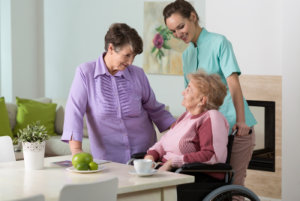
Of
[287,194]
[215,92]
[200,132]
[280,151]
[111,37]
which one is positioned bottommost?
[287,194]

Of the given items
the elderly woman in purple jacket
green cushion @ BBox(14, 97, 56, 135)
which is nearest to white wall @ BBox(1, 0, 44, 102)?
green cushion @ BBox(14, 97, 56, 135)

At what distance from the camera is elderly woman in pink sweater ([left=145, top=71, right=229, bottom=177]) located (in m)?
3.01

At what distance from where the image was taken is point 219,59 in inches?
131

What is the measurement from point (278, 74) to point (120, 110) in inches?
85.3

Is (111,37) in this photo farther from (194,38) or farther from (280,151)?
(280,151)

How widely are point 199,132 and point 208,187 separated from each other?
0.31 metres

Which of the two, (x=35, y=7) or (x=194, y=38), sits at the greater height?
(x=35, y=7)

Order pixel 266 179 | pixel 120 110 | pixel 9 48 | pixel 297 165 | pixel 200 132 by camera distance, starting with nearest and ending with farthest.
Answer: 1. pixel 200 132
2. pixel 120 110
3. pixel 297 165
4. pixel 266 179
5. pixel 9 48

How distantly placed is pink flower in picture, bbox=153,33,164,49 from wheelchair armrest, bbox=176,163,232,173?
11.0ft

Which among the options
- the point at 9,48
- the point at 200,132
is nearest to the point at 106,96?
the point at 200,132

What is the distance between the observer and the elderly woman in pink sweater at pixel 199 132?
3006 mm

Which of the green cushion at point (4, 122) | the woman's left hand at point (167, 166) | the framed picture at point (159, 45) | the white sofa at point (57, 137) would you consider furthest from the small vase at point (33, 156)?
the framed picture at point (159, 45)

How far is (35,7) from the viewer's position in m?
7.39

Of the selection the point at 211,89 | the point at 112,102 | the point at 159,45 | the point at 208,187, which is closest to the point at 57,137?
the point at 159,45
